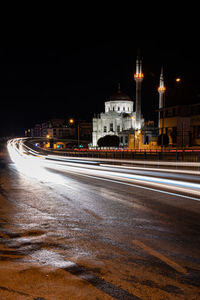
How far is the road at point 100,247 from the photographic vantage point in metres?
3.61

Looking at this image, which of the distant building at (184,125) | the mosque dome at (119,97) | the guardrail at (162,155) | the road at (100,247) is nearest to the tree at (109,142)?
the mosque dome at (119,97)

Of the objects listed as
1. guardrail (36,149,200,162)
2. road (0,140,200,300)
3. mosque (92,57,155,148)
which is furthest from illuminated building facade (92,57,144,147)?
road (0,140,200,300)

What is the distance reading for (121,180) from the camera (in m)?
14.4

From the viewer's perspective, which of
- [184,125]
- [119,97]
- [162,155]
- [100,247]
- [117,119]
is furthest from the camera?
[119,97]

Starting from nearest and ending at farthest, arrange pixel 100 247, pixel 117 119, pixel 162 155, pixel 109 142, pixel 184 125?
1. pixel 100 247
2. pixel 162 155
3. pixel 184 125
4. pixel 109 142
5. pixel 117 119

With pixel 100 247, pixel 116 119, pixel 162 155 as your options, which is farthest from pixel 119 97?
pixel 100 247

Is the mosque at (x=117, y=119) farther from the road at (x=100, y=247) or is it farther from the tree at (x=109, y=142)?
the road at (x=100, y=247)

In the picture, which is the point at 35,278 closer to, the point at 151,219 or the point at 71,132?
the point at 151,219

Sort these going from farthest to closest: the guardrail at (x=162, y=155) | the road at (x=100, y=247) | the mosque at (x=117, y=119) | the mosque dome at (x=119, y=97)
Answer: the mosque dome at (x=119, y=97) → the mosque at (x=117, y=119) → the guardrail at (x=162, y=155) → the road at (x=100, y=247)

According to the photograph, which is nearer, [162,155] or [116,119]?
[162,155]

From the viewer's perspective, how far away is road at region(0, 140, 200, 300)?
11.9ft

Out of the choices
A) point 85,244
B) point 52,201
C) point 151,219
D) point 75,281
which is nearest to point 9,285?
point 75,281

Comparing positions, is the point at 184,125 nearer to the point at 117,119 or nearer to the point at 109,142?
the point at 109,142

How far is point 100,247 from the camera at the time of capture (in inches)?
199
